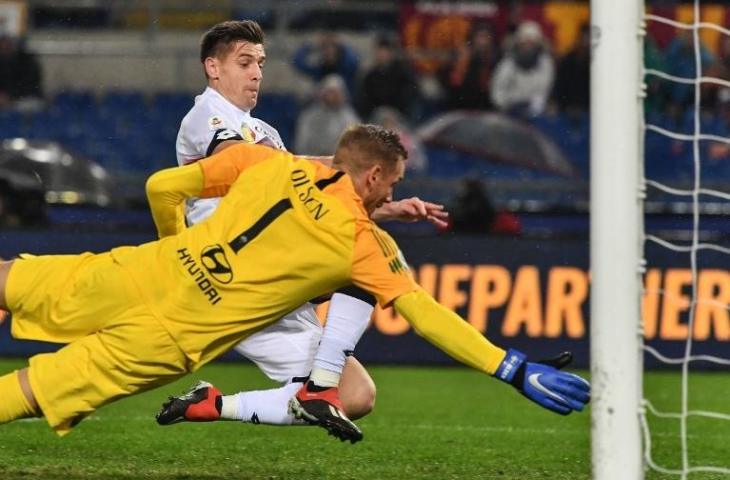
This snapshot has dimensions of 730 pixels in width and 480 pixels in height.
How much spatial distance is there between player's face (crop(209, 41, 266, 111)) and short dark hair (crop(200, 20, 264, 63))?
0.03 meters

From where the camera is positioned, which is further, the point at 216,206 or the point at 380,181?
the point at 216,206

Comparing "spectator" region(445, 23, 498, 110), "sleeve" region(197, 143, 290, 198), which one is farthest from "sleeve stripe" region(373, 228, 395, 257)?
"spectator" region(445, 23, 498, 110)

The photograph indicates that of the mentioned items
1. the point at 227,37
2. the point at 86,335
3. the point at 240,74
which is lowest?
the point at 86,335

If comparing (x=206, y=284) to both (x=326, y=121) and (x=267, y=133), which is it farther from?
(x=326, y=121)

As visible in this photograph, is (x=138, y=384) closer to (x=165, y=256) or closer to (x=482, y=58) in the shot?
(x=165, y=256)

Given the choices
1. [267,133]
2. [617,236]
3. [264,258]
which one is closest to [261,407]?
[264,258]

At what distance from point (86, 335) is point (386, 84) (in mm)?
10118

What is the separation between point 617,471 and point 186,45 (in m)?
12.7

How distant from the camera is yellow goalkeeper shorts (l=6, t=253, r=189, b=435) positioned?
201 inches

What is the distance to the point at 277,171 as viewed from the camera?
518 centimetres

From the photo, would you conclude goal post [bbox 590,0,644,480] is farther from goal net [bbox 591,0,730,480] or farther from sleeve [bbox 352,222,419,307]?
sleeve [bbox 352,222,419,307]

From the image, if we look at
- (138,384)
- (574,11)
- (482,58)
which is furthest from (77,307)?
(574,11)

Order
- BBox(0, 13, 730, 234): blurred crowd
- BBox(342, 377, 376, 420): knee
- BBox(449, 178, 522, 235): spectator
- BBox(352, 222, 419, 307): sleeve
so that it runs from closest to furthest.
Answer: BBox(352, 222, 419, 307): sleeve → BBox(342, 377, 376, 420): knee → BBox(449, 178, 522, 235): spectator → BBox(0, 13, 730, 234): blurred crowd

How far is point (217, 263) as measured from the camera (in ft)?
16.8
